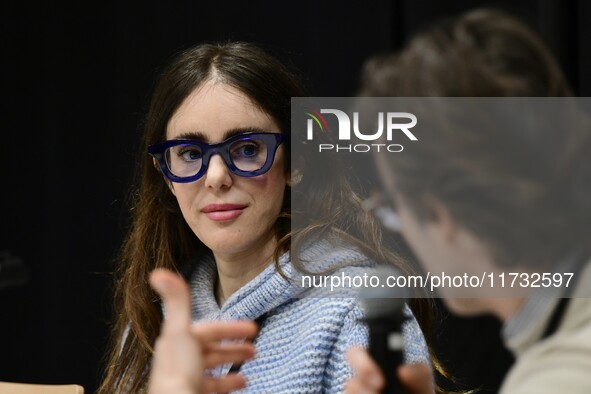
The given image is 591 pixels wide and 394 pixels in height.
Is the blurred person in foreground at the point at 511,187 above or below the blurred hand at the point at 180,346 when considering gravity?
above

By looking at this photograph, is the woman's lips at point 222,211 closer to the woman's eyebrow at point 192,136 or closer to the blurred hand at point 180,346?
the woman's eyebrow at point 192,136

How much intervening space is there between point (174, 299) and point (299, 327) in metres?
0.64

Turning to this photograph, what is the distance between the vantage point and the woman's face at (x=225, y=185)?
5.27 feet

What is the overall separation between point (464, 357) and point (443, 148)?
1.80 feet

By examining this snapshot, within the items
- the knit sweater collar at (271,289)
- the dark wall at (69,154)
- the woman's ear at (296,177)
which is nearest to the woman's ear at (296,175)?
the woman's ear at (296,177)

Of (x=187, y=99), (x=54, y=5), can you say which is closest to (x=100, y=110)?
(x=54, y=5)

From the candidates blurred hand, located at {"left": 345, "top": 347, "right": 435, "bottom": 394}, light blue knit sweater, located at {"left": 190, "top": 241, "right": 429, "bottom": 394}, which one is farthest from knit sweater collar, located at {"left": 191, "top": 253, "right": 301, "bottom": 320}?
blurred hand, located at {"left": 345, "top": 347, "right": 435, "bottom": 394}

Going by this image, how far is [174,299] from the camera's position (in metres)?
1.06

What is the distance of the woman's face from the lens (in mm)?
1606

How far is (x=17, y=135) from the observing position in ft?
9.35

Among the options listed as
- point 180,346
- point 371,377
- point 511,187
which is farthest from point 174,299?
point 511,187

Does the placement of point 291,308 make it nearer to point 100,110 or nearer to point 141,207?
point 141,207

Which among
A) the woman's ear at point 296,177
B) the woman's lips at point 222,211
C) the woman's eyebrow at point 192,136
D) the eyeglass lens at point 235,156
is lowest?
the woman's lips at point 222,211

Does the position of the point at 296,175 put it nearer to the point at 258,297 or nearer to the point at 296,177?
the point at 296,177
